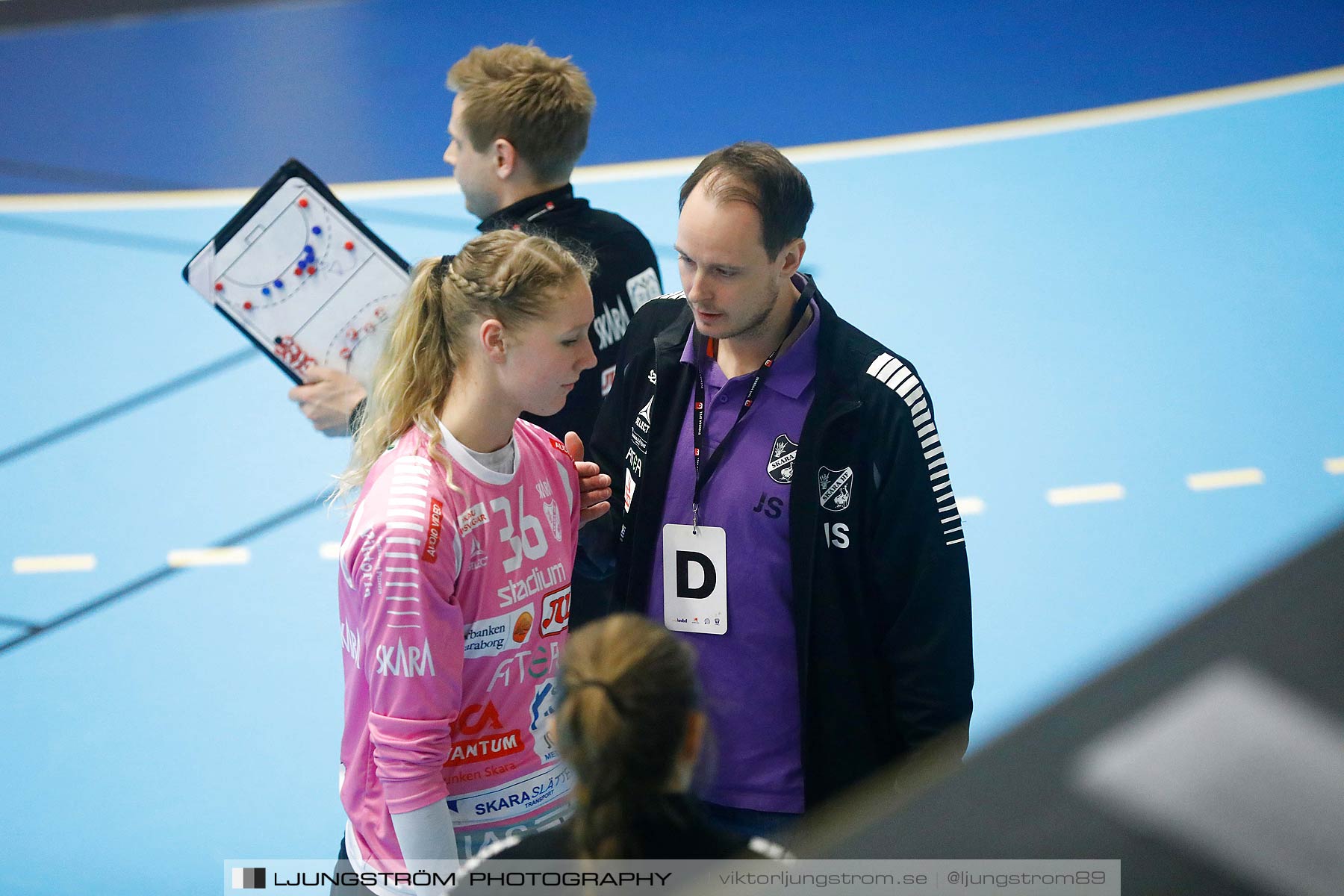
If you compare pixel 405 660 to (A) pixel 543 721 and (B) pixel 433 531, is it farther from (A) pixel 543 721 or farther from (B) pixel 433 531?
(A) pixel 543 721

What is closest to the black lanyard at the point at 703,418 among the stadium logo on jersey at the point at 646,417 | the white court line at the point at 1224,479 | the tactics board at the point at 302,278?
the stadium logo on jersey at the point at 646,417

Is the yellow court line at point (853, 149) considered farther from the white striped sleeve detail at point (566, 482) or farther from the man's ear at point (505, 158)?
the white striped sleeve detail at point (566, 482)

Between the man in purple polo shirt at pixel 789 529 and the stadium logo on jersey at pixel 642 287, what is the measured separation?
79 centimetres

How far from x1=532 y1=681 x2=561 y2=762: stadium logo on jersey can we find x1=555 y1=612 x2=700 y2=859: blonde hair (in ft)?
2.57

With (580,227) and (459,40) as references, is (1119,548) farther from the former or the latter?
(459,40)

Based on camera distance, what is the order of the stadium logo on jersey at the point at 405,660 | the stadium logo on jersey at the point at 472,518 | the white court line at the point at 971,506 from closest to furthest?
the stadium logo on jersey at the point at 405,660, the stadium logo on jersey at the point at 472,518, the white court line at the point at 971,506

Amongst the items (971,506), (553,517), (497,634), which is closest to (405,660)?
(497,634)

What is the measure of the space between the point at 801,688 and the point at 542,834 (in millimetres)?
964

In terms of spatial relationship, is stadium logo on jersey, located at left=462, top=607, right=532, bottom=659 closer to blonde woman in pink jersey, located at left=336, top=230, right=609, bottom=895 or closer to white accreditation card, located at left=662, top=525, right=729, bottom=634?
blonde woman in pink jersey, located at left=336, top=230, right=609, bottom=895

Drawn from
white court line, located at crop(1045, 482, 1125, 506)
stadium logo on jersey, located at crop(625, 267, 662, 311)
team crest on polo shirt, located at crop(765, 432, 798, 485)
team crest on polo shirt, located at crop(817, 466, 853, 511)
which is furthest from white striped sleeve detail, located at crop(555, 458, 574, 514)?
white court line, located at crop(1045, 482, 1125, 506)

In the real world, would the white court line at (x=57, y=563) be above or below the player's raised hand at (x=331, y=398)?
below

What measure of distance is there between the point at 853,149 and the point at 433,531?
8.29 m

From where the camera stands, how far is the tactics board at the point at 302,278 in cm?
293

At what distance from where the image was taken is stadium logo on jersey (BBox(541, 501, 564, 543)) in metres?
2.40
